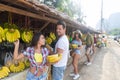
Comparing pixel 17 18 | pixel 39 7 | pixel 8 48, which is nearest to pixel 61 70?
pixel 39 7

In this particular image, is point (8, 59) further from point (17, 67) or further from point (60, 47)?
point (60, 47)

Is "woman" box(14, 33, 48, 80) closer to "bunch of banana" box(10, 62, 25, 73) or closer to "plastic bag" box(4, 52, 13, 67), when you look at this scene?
"bunch of banana" box(10, 62, 25, 73)

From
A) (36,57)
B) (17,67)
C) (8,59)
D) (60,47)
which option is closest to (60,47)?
(60,47)

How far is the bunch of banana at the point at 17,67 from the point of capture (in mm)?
5441

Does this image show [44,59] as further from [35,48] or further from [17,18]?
[17,18]

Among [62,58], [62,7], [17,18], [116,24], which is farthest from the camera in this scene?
[116,24]

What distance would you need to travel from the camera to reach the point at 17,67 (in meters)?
5.54

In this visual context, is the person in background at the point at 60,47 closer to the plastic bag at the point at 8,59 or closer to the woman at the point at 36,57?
the woman at the point at 36,57

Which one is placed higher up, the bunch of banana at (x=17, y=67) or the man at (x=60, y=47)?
the man at (x=60, y=47)

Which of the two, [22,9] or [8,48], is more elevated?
[22,9]

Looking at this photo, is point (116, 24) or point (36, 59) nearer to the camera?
point (36, 59)

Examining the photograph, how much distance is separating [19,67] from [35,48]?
191cm

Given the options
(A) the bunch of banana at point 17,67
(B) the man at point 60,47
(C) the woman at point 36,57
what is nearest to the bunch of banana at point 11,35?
(A) the bunch of banana at point 17,67

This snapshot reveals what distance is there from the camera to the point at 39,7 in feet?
15.1
